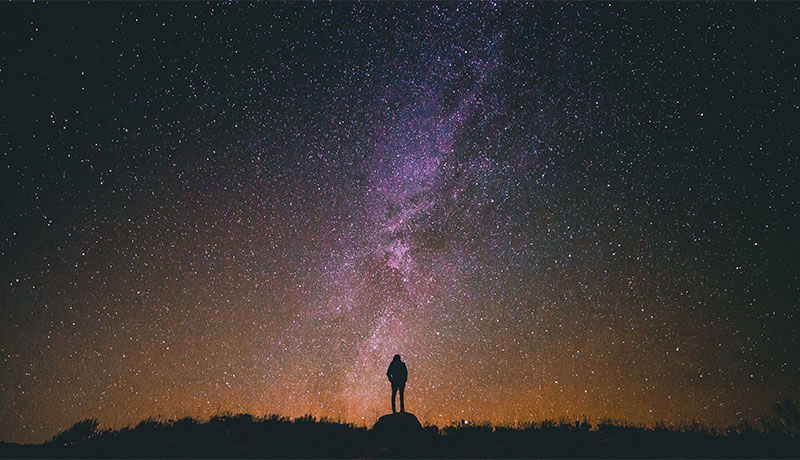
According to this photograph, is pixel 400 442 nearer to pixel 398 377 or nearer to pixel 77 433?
pixel 398 377

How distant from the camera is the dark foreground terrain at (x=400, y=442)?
850 cm

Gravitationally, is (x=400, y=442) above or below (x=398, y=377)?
below

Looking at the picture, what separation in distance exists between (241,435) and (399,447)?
4.12 meters

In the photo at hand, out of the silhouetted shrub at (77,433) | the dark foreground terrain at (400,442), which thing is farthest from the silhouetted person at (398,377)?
the silhouetted shrub at (77,433)

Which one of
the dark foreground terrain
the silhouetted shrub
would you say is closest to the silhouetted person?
the dark foreground terrain

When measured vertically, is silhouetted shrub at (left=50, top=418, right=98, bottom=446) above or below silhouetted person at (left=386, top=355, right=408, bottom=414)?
below

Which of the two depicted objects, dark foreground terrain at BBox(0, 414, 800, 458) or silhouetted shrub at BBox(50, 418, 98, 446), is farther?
silhouetted shrub at BBox(50, 418, 98, 446)

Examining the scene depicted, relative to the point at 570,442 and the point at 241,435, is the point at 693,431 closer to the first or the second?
the point at 570,442

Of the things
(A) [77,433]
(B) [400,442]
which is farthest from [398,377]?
(A) [77,433]

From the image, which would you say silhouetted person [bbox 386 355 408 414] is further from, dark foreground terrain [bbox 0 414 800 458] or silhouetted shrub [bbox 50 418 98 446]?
silhouetted shrub [bbox 50 418 98 446]

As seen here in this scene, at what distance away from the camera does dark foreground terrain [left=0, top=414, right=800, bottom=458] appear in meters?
8.50

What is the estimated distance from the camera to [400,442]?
9055 millimetres

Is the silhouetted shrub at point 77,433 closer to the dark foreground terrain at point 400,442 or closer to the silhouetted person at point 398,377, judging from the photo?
the dark foreground terrain at point 400,442

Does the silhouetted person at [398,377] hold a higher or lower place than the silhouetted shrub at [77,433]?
higher
